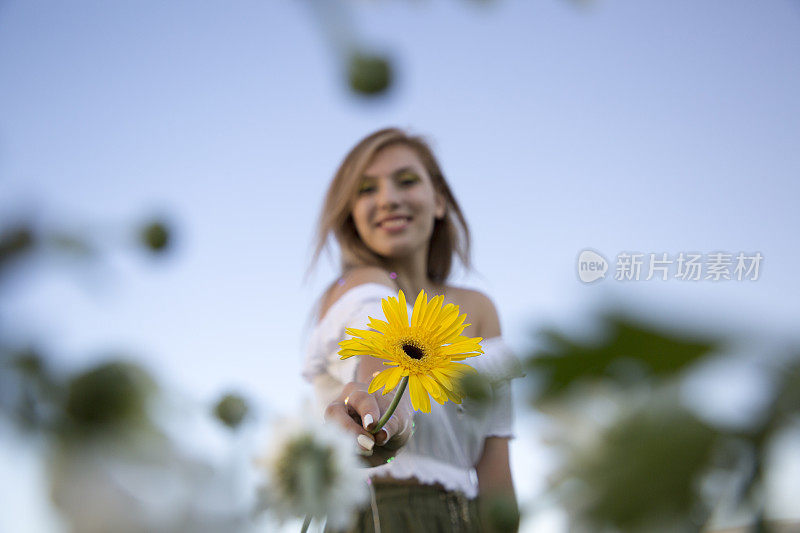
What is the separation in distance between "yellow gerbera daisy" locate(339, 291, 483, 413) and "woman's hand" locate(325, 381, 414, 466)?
0.02 m

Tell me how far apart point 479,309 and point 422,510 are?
0.29 m

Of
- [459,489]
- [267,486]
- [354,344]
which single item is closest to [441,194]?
[459,489]

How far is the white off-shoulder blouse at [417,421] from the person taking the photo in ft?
2.14

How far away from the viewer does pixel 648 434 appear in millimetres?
50

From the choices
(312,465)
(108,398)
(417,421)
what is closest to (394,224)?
(417,421)

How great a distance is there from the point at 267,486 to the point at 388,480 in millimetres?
619

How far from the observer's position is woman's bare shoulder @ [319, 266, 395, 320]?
72 centimetres

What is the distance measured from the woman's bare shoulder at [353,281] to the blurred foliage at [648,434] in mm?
653

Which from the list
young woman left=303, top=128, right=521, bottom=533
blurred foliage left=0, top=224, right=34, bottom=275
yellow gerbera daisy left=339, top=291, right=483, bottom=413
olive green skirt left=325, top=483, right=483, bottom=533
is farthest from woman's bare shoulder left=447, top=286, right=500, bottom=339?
blurred foliage left=0, top=224, right=34, bottom=275

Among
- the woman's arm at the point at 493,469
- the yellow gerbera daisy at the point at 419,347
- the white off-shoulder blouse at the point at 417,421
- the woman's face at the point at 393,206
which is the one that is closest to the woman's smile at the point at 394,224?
the woman's face at the point at 393,206

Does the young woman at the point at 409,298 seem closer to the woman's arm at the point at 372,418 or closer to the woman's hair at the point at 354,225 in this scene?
the woman's hair at the point at 354,225

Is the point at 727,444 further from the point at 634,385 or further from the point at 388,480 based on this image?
the point at 388,480

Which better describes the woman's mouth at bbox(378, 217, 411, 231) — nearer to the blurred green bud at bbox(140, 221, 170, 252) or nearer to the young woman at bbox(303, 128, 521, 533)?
the young woman at bbox(303, 128, 521, 533)

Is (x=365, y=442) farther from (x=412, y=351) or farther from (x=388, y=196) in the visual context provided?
(x=388, y=196)
